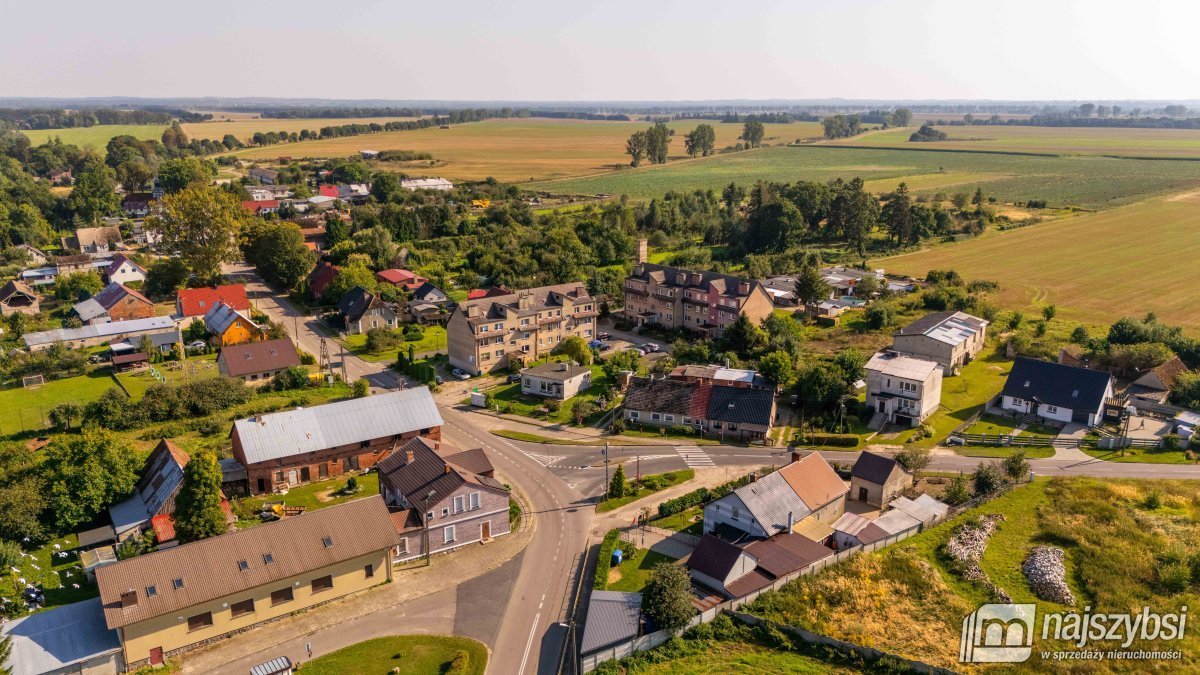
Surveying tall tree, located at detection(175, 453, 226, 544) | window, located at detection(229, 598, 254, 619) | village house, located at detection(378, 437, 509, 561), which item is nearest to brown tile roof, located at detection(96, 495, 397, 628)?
window, located at detection(229, 598, 254, 619)

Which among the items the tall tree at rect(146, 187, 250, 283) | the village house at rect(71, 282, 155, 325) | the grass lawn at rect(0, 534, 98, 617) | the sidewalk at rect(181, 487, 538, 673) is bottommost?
the sidewalk at rect(181, 487, 538, 673)

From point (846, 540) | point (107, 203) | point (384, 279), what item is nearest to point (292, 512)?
point (846, 540)

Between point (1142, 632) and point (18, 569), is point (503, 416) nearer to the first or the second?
point (18, 569)

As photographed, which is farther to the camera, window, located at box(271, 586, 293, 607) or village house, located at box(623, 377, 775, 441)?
village house, located at box(623, 377, 775, 441)

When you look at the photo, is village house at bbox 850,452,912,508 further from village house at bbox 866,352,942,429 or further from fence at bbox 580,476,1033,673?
village house at bbox 866,352,942,429

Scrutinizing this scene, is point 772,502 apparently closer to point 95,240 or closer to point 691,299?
point 691,299

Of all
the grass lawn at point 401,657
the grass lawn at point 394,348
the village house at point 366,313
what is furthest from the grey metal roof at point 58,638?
the village house at point 366,313

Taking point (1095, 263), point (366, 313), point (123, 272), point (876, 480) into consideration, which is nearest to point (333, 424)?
point (366, 313)
